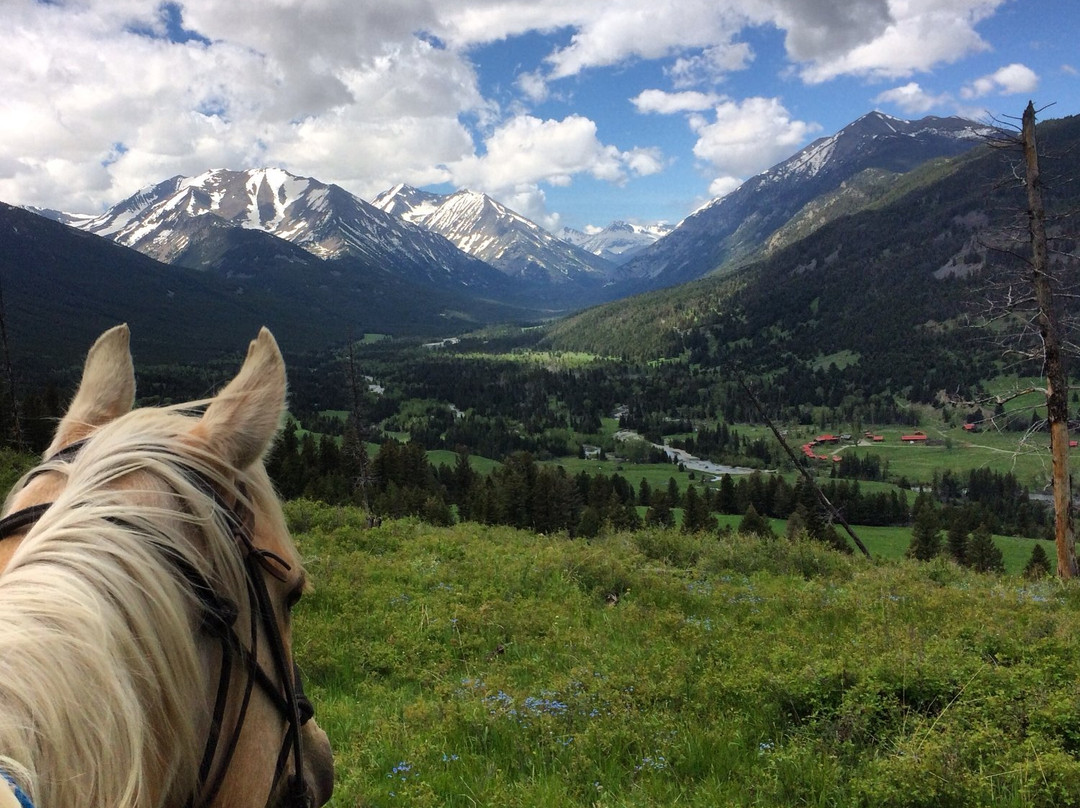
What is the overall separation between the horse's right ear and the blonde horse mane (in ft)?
0.97

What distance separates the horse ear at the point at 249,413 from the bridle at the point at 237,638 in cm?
10

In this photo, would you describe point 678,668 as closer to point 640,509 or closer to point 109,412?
point 109,412

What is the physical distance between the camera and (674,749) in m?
4.12

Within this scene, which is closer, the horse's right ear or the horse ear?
the horse ear

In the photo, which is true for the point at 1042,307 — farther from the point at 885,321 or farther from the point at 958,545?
the point at 885,321

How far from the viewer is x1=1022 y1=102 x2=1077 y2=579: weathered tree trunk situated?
11.7 metres

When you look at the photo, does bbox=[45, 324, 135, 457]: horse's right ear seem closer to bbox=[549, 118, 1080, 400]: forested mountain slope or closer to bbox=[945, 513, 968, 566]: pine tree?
bbox=[945, 513, 968, 566]: pine tree

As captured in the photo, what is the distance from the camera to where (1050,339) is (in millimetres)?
12016

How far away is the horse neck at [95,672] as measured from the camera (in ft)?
3.04

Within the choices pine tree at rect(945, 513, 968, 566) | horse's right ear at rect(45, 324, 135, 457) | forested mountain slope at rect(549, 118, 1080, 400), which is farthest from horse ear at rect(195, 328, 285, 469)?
forested mountain slope at rect(549, 118, 1080, 400)

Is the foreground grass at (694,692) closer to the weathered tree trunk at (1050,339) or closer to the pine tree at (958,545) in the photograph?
the weathered tree trunk at (1050,339)

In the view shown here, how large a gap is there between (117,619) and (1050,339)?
15805mm

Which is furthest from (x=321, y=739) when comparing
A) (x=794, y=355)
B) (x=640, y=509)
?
(x=794, y=355)

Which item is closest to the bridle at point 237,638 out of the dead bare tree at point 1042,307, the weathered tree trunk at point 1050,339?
the dead bare tree at point 1042,307
